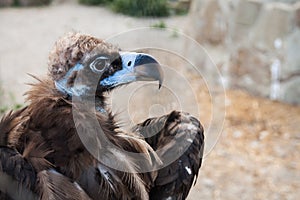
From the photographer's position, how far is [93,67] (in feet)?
7.83

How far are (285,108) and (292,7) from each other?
3.25 ft

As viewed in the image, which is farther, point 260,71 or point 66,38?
point 260,71

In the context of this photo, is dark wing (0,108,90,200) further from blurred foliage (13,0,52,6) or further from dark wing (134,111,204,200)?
blurred foliage (13,0,52,6)

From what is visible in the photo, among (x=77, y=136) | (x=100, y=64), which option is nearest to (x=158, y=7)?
(x=100, y=64)

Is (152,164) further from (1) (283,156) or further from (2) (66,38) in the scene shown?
(1) (283,156)

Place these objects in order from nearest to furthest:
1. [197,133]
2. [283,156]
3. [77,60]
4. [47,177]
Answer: [47,177] < [77,60] < [197,133] < [283,156]

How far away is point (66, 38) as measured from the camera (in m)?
2.46

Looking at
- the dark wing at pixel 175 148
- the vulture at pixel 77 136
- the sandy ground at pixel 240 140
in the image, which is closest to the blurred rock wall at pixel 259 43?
the sandy ground at pixel 240 140

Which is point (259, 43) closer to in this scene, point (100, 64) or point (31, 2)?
point (100, 64)

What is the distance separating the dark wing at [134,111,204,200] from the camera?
268cm

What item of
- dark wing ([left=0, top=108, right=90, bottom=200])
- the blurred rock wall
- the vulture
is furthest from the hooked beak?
the blurred rock wall

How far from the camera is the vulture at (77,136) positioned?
2.22 meters

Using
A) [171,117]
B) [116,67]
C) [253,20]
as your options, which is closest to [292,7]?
[253,20]

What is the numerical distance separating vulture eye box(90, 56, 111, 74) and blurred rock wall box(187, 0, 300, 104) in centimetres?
382
